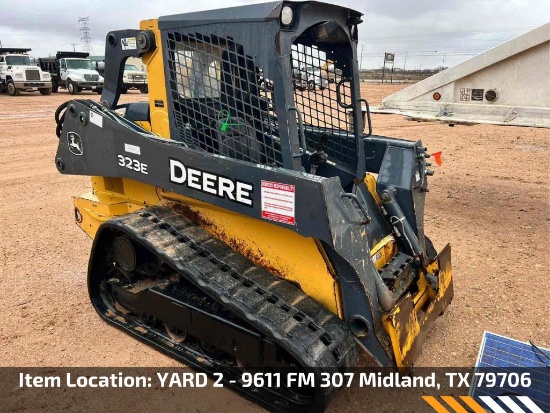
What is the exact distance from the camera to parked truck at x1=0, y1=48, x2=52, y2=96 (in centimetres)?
2230

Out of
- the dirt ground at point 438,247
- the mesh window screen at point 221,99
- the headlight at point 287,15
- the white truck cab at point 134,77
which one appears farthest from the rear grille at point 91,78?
the headlight at point 287,15

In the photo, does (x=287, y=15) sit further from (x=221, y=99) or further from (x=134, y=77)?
(x=134, y=77)

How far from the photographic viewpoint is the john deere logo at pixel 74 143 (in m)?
3.54

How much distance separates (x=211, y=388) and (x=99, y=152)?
1865 mm

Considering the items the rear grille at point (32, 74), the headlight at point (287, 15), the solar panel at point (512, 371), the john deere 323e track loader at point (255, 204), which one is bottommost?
the solar panel at point (512, 371)

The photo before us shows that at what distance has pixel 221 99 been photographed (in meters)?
3.09

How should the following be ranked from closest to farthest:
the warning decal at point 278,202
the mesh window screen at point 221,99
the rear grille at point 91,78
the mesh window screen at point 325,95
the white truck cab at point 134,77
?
the warning decal at point 278,202
the mesh window screen at point 221,99
the mesh window screen at point 325,95
the rear grille at point 91,78
the white truck cab at point 134,77

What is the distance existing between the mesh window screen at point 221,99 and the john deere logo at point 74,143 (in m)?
0.86

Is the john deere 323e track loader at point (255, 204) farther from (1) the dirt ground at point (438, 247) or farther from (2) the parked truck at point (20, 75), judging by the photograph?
(2) the parked truck at point (20, 75)

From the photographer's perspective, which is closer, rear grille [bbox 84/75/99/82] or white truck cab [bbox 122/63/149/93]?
rear grille [bbox 84/75/99/82]

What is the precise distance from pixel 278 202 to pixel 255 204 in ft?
0.57

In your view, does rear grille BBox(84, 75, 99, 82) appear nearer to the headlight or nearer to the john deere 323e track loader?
the john deere 323e track loader

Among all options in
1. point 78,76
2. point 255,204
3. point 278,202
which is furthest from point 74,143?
point 78,76

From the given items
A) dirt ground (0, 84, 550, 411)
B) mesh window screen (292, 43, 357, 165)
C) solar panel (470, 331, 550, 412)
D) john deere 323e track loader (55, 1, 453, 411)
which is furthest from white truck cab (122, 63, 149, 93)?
solar panel (470, 331, 550, 412)
